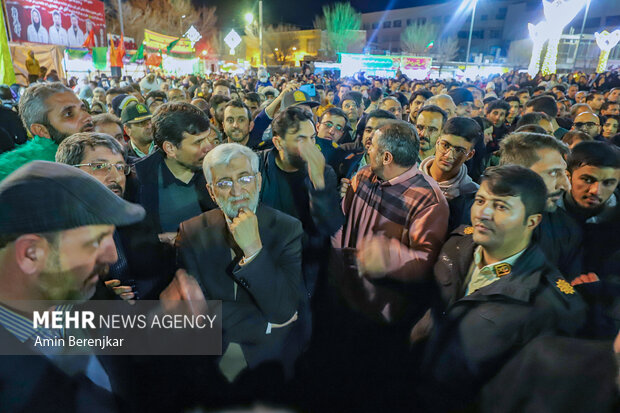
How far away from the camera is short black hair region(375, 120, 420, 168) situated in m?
2.64

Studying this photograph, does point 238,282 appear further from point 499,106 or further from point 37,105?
point 499,106

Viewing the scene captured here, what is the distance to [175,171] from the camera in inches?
115

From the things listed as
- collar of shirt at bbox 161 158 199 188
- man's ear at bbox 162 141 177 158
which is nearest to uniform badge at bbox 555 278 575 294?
collar of shirt at bbox 161 158 199 188

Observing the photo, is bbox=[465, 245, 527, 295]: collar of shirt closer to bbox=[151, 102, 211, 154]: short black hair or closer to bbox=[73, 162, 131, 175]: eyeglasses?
bbox=[151, 102, 211, 154]: short black hair

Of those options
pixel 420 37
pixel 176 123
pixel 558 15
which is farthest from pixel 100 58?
pixel 420 37

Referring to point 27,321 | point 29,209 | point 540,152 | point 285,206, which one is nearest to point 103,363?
point 27,321

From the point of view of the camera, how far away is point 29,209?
3.72 feet

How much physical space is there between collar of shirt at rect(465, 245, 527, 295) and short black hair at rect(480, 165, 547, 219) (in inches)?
9.9

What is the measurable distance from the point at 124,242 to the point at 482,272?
2.07 metres

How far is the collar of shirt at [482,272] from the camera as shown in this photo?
1949 millimetres

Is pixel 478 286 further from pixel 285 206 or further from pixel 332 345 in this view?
pixel 285 206

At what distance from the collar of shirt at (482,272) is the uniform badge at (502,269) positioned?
0.04ft

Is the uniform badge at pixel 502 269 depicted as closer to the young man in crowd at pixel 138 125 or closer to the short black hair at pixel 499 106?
the young man in crowd at pixel 138 125

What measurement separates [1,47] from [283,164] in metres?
6.12
